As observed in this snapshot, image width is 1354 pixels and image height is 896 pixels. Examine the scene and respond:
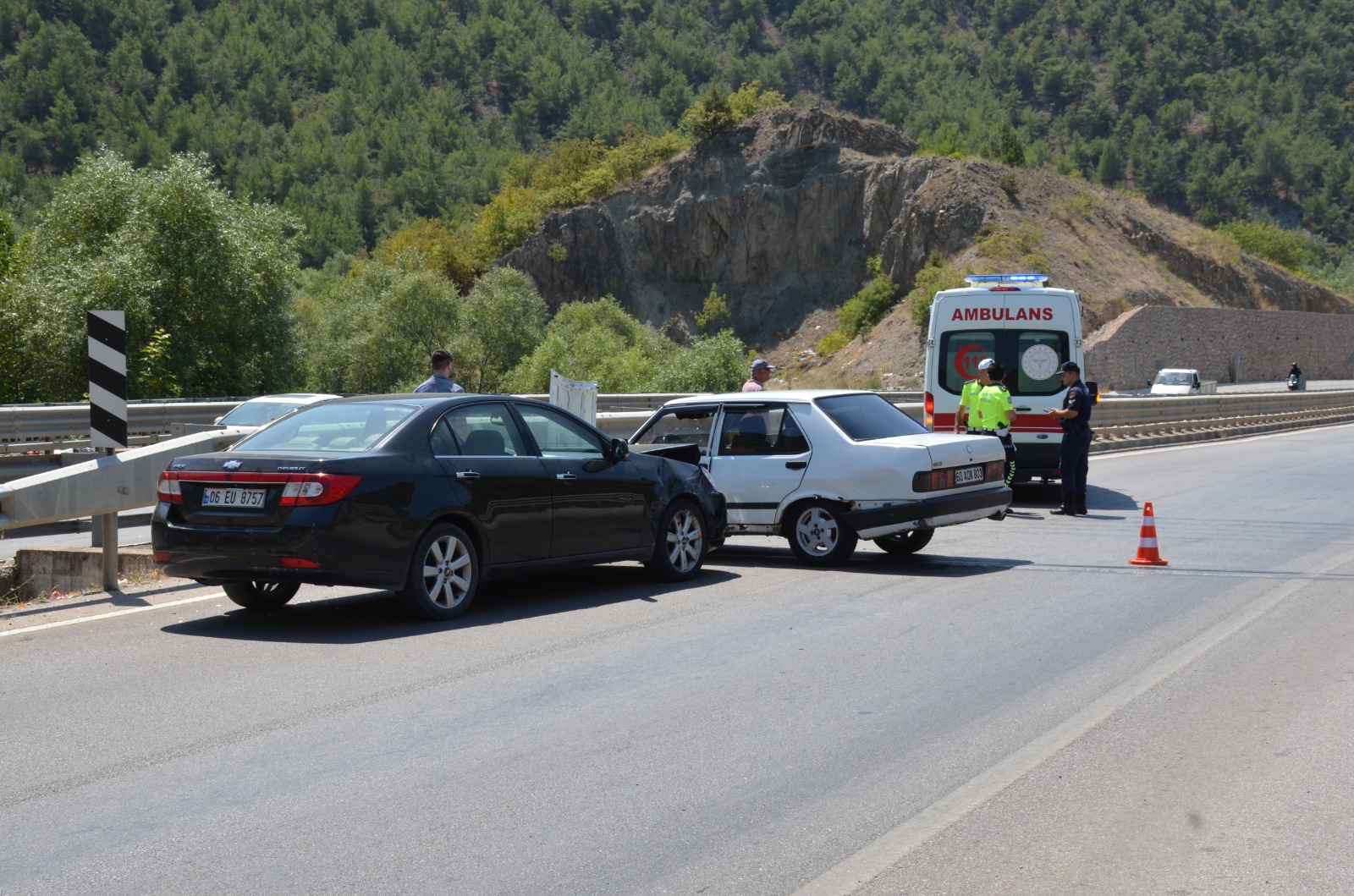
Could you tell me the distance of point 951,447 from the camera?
38.7ft

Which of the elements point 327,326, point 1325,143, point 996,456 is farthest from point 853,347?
point 1325,143

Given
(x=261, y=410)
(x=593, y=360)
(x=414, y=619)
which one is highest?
(x=593, y=360)

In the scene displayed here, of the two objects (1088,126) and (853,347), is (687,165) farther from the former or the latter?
(1088,126)

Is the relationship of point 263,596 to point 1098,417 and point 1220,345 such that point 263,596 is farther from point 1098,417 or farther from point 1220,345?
point 1220,345

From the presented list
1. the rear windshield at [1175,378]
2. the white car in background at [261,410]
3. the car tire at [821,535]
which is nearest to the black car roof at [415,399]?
the car tire at [821,535]

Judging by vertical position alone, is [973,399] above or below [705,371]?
below

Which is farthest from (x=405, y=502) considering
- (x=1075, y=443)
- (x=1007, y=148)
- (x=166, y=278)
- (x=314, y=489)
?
(x=1007, y=148)

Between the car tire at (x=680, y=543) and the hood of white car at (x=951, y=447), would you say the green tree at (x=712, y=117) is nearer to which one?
the hood of white car at (x=951, y=447)

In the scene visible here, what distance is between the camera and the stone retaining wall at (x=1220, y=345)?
61344 millimetres

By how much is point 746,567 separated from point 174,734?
6453 mm

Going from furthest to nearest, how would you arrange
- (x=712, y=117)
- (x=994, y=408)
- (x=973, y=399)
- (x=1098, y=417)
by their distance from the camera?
(x=712, y=117), (x=1098, y=417), (x=973, y=399), (x=994, y=408)

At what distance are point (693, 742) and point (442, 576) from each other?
10.9ft

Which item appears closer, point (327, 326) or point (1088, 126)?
point (327, 326)

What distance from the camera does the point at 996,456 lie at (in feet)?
40.6
